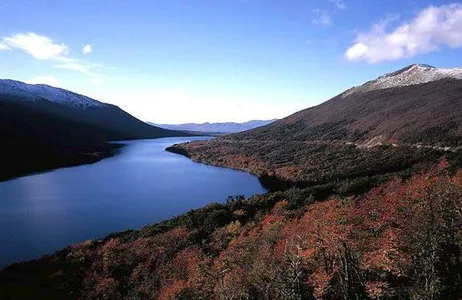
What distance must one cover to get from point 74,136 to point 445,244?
188016mm

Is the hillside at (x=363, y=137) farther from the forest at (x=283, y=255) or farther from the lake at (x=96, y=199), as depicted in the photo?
the forest at (x=283, y=255)

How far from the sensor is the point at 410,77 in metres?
136

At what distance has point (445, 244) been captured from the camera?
20734 millimetres

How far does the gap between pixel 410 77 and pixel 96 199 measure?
108 metres

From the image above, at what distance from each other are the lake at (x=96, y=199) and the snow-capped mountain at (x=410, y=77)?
6462cm

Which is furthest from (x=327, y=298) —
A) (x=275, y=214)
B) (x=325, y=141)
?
(x=325, y=141)

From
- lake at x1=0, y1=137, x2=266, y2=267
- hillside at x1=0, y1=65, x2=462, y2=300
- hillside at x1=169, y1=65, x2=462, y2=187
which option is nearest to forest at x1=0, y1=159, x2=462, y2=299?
hillside at x1=0, y1=65, x2=462, y2=300

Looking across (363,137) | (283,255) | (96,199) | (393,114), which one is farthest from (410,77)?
(283,255)

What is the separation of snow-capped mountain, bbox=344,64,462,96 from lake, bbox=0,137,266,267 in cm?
6462

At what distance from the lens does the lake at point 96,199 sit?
4963 centimetres

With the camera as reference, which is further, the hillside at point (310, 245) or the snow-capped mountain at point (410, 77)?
the snow-capped mountain at point (410, 77)

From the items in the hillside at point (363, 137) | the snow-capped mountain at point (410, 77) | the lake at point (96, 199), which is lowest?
the lake at point (96, 199)

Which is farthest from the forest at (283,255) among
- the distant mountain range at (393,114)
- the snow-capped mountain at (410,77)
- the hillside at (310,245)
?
the snow-capped mountain at (410,77)

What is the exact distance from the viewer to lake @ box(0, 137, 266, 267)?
49.6 meters
